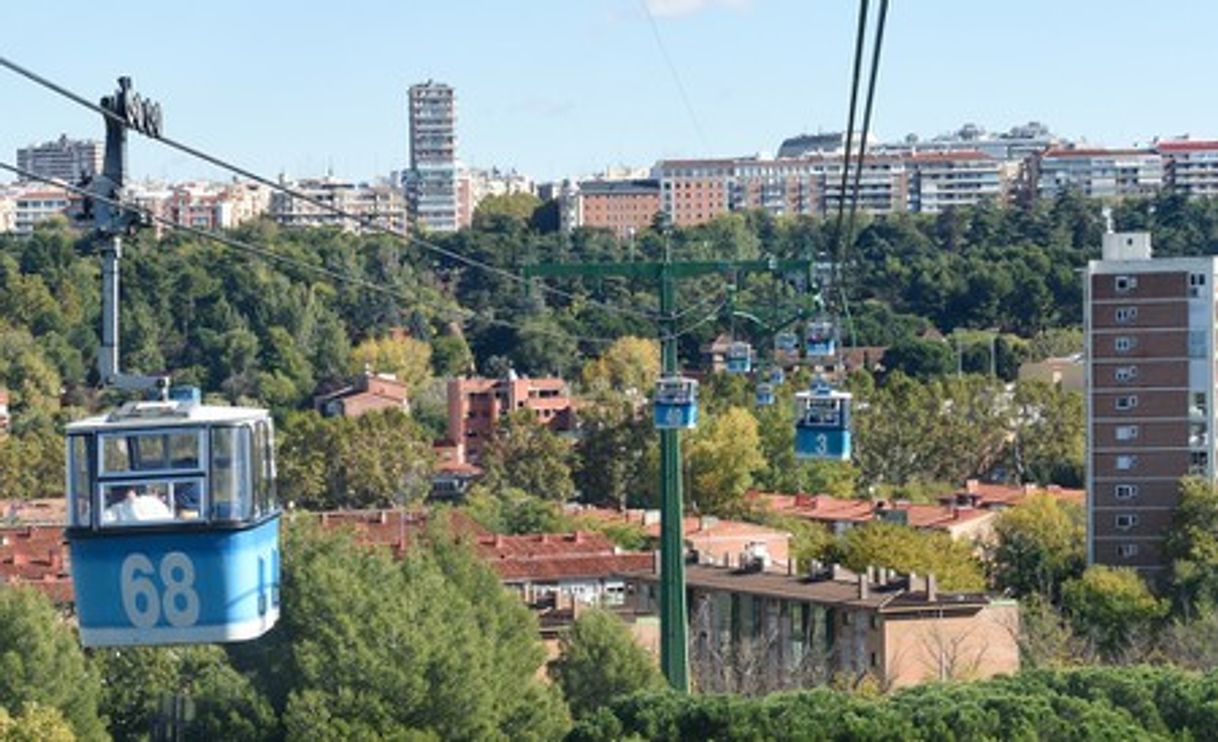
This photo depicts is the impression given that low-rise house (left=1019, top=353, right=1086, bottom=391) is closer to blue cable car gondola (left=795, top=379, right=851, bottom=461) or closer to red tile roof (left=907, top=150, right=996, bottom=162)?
blue cable car gondola (left=795, top=379, right=851, bottom=461)

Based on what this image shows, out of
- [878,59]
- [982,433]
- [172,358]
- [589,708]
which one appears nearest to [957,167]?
[172,358]

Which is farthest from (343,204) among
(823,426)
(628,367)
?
(823,426)

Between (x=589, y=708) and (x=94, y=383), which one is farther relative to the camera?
(x=94, y=383)

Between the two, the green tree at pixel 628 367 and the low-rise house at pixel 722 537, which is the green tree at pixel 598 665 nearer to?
the low-rise house at pixel 722 537

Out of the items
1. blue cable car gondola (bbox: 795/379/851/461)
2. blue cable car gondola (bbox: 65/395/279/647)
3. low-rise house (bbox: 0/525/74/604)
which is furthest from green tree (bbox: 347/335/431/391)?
blue cable car gondola (bbox: 65/395/279/647)

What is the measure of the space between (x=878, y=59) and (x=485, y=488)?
5272 cm

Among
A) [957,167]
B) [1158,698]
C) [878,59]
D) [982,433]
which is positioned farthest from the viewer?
[957,167]

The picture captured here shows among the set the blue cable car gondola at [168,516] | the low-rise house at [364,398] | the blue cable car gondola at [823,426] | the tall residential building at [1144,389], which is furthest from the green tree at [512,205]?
the blue cable car gondola at [168,516]

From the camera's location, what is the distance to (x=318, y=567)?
104ft

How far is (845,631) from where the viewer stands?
39.8 meters

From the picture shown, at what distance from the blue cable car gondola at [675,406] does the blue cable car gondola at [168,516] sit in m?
10.8

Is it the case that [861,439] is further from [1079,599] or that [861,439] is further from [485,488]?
[1079,599]

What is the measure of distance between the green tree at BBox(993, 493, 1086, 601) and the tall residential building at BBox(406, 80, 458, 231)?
297ft

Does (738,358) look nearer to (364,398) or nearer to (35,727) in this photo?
(35,727)
